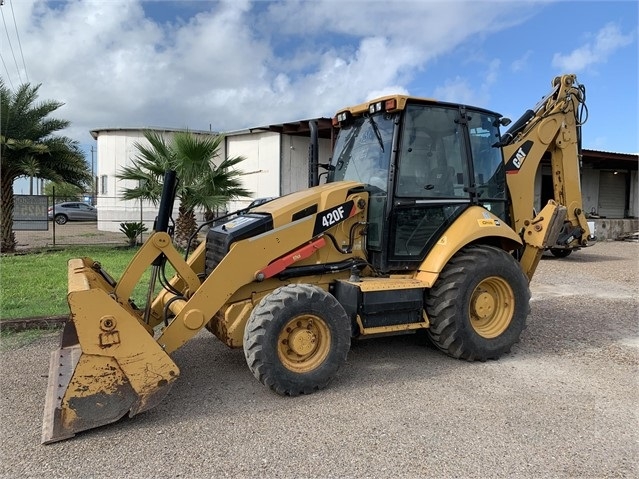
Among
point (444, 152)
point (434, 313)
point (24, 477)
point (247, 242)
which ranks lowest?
point (24, 477)

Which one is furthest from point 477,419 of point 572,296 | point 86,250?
point 86,250

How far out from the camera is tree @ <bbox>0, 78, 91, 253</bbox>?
43.1ft

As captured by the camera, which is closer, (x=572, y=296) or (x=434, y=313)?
(x=434, y=313)

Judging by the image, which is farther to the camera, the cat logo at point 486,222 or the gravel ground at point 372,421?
the cat logo at point 486,222

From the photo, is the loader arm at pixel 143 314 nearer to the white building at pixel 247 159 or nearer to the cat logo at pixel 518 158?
the cat logo at pixel 518 158

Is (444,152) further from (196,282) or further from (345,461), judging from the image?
(345,461)

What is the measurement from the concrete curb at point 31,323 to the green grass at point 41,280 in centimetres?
26

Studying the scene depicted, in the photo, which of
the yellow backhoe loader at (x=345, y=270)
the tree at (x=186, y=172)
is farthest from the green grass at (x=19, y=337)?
the tree at (x=186, y=172)

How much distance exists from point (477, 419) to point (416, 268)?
1766 mm

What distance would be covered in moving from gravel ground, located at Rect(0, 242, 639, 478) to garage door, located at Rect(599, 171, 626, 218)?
23.6m

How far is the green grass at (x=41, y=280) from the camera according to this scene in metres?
6.95

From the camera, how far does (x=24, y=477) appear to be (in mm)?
3049

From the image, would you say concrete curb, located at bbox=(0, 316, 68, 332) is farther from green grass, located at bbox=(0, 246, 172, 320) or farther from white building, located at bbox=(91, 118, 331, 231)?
white building, located at bbox=(91, 118, 331, 231)

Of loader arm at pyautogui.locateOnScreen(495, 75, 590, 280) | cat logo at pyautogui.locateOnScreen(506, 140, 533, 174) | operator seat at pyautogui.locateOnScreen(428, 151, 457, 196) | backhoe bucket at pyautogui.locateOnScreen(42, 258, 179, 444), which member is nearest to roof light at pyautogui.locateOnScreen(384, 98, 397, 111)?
operator seat at pyautogui.locateOnScreen(428, 151, 457, 196)
